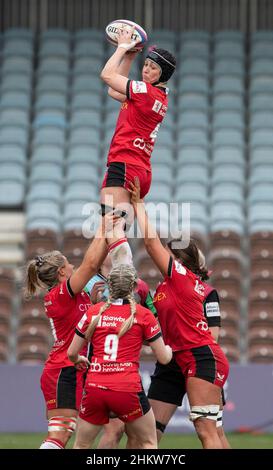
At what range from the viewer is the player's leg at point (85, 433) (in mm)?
9180

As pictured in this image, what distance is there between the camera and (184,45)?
73.5 ft

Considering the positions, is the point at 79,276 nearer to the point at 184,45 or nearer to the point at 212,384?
the point at 212,384

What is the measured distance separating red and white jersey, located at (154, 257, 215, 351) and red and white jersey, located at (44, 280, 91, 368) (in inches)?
23.7

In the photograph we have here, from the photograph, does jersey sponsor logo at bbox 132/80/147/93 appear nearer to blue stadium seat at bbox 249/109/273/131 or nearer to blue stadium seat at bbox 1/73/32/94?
blue stadium seat at bbox 249/109/273/131

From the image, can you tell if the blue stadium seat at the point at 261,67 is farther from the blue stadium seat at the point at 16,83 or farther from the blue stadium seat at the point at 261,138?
the blue stadium seat at the point at 16,83

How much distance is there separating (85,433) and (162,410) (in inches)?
45.0

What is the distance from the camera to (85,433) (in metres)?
9.20

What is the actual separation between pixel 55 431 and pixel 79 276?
119 centimetres

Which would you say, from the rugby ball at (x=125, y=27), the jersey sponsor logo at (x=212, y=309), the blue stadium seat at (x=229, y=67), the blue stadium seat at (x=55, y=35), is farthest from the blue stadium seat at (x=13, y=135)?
the jersey sponsor logo at (x=212, y=309)

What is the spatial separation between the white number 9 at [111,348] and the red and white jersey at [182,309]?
2.87 feet

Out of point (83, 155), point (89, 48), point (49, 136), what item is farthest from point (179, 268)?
point (89, 48)

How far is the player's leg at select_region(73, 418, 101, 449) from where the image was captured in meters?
9.18

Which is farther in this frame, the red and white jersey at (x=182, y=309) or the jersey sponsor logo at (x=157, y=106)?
the jersey sponsor logo at (x=157, y=106)
